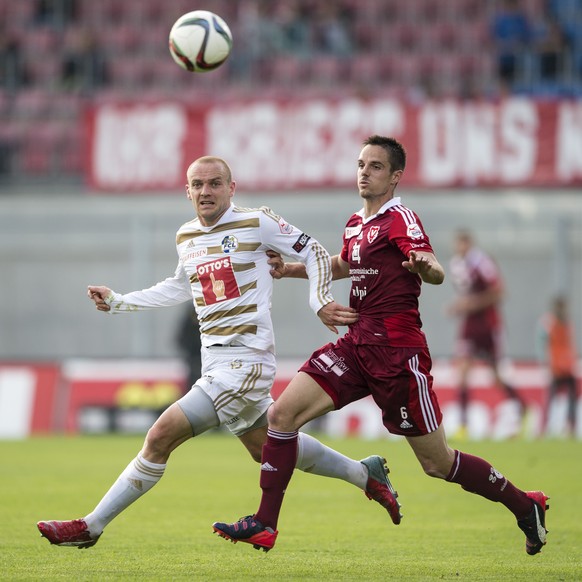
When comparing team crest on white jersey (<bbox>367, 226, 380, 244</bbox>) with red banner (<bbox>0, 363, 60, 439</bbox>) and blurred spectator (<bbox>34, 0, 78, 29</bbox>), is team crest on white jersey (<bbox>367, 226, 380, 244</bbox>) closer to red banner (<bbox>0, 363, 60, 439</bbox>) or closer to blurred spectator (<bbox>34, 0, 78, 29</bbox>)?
red banner (<bbox>0, 363, 60, 439</bbox>)

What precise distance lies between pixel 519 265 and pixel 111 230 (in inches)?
259

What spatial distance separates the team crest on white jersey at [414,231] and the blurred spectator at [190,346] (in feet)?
35.3

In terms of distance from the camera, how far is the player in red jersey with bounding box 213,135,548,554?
7.04m

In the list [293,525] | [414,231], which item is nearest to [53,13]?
[293,525]

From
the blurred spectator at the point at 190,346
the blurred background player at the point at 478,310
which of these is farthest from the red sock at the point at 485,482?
the blurred spectator at the point at 190,346

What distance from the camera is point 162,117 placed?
2084 centimetres

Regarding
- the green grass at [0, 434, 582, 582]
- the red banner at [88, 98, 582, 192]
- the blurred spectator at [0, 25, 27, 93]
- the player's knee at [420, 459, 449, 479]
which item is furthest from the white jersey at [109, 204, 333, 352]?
the blurred spectator at [0, 25, 27, 93]

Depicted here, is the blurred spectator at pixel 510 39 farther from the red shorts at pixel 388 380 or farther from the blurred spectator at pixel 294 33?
the red shorts at pixel 388 380

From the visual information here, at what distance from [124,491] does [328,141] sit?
13.8 m

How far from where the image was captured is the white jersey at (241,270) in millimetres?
7281

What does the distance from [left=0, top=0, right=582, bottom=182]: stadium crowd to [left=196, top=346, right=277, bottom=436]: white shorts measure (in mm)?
14317

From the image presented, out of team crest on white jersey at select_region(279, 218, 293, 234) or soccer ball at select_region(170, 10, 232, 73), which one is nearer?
team crest on white jersey at select_region(279, 218, 293, 234)

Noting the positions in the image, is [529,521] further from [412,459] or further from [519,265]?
[519,265]

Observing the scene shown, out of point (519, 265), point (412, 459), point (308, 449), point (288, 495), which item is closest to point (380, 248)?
point (308, 449)
